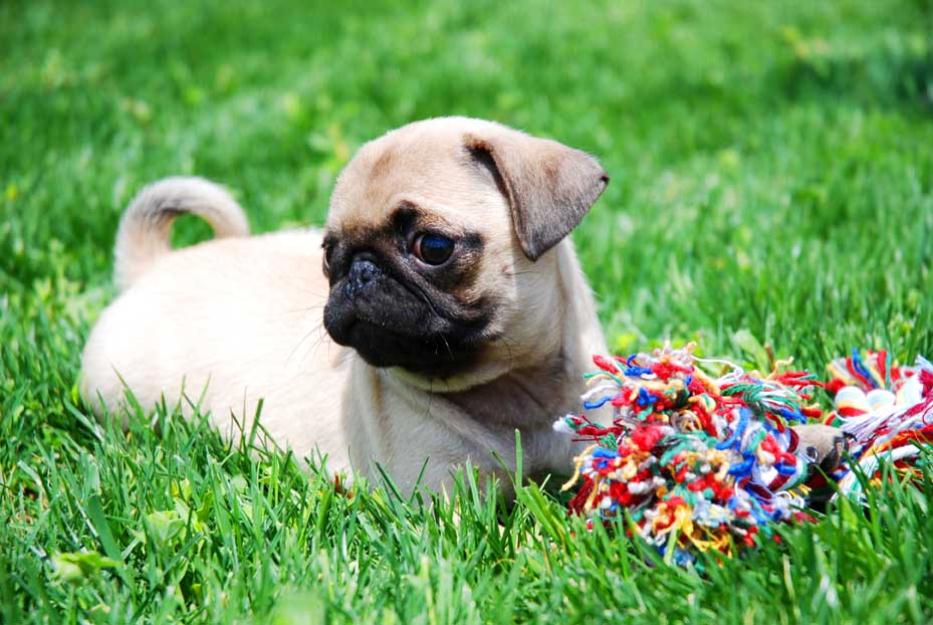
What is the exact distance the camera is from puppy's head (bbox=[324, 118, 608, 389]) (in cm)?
294

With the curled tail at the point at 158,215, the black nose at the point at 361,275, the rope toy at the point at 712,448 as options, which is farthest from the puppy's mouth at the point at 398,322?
the curled tail at the point at 158,215

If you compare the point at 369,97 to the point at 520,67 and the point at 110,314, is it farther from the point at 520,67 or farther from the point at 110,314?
the point at 110,314

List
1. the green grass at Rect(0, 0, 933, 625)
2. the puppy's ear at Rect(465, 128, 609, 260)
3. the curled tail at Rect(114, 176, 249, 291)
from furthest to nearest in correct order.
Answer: the curled tail at Rect(114, 176, 249, 291) < the puppy's ear at Rect(465, 128, 609, 260) < the green grass at Rect(0, 0, 933, 625)

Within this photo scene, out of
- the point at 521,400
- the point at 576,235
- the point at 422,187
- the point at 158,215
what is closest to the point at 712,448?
the point at 521,400

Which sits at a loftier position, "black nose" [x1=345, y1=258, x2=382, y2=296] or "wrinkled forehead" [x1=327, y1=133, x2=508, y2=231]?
"wrinkled forehead" [x1=327, y1=133, x2=508, y2=231]

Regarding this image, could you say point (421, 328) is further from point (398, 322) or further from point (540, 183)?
point (540, 183)

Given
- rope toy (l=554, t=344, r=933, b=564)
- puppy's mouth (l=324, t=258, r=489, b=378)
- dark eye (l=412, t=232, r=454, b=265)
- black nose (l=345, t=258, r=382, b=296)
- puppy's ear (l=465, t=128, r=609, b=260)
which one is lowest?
rope toy (l=554, t=344, r=933, b=564)

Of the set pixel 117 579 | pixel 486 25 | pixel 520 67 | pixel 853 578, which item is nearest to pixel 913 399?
pixel 853 578

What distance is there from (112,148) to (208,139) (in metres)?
0.63

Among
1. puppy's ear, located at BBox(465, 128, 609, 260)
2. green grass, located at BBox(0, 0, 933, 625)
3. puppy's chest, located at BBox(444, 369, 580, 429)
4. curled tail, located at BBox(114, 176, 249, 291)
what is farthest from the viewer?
curled tail, located at BBox(114, 176, 249, 291)

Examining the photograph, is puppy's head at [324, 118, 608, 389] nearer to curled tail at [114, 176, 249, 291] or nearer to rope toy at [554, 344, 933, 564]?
rope toy at [554, 344, 933, 564]

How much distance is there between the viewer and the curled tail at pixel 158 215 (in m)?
4.59

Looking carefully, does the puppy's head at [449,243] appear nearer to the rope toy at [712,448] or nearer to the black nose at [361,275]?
the black nose at [361,275]

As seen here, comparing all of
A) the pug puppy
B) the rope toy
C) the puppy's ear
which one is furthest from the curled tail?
the rope toy
